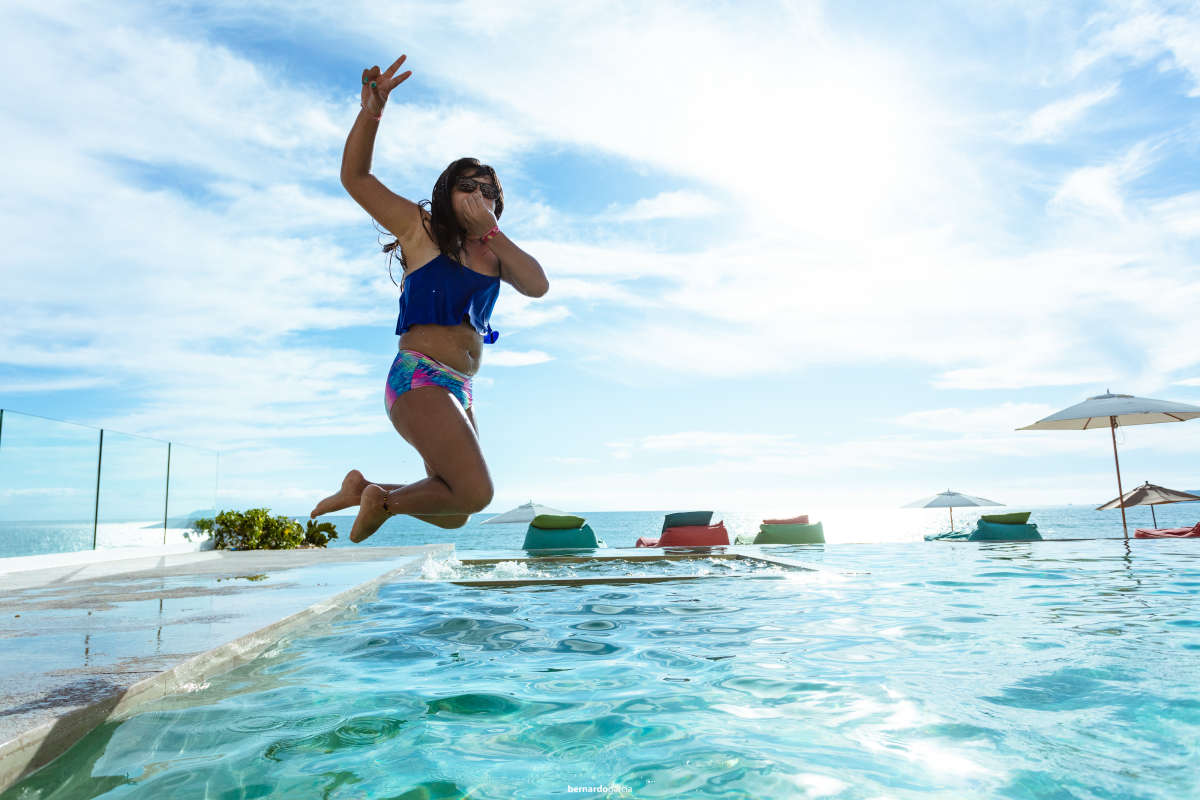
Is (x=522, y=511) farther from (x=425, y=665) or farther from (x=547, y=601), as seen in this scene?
(x=425, y=665)

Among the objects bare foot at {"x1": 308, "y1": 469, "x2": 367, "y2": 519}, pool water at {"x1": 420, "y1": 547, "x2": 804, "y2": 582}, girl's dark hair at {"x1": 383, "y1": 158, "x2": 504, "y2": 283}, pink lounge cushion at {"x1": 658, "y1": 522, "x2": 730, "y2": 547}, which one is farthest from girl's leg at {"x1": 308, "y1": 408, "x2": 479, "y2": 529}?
pink lounge cushion at {"x1": 658, "y1": 522, "x2": 730, "y2": 547}

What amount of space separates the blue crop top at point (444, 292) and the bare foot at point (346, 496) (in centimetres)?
65

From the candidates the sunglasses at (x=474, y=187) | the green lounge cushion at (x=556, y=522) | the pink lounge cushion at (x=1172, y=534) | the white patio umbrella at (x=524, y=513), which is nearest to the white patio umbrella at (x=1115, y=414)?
the pink lounge cushion at (x=1172, y=534)

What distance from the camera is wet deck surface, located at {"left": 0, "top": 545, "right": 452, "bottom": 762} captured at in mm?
Result: 2869

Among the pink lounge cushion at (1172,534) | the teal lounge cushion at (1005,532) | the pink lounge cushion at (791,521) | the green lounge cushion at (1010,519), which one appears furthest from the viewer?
the pink lounge cushion at (791,521)

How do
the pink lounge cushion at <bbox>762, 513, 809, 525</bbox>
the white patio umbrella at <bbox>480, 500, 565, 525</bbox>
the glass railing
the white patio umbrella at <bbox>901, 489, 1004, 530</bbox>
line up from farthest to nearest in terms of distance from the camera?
the white patio umbrella at <bbox>901, 489, 1004, 530</bbox> < the white patio umbrella at <bbox>480, 500, 565, 525</bbox> < the pink lounge cushion at <bbox>762, 513, 809, 525</bbox> < the glass railing

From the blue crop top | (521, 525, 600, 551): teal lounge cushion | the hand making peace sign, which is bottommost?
(521, 525, 600, 551): teal lounge cushion

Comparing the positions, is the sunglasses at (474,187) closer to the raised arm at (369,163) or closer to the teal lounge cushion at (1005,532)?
the raised arm at (369,163)

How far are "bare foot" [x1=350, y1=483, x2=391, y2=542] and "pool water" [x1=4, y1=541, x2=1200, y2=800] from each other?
0.78 meters

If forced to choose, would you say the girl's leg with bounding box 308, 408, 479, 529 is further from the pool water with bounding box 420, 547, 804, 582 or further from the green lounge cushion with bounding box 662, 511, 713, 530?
the green lounge cushion with bounding box 662, 511, 713, 530

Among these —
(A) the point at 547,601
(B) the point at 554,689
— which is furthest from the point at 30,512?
(B) the point at 554,689

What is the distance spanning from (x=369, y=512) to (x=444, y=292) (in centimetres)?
89

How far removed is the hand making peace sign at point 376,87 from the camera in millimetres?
2949

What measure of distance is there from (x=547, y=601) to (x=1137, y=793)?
16.1 feet
